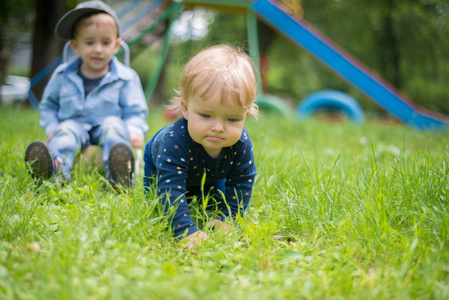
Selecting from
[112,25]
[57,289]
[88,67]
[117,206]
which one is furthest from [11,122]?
[57,289]

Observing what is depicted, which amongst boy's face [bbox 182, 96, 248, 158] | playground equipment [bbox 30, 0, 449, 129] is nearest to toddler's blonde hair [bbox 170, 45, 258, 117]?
boy's face [bbox 182, 96, 248, 158]

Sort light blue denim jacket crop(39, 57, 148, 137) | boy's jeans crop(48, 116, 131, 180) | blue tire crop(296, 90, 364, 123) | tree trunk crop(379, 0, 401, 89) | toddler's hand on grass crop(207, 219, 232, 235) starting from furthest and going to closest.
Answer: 1. tree trunk crop(379, 0, 401, 89)
2. blue tire crop(296, 90, 364, 123)
3. light blue denim jacket crop(39, 57, 148, 137)
4. boy's jeans crop(48, 116, 131, 180)
5. toddler's hand on grass crop(207, 219, 232, 235)

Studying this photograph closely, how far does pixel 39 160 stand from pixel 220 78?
1259 mm

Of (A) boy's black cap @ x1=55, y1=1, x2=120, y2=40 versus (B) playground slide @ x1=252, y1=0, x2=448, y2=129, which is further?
(B) playground slide @ x1=252, y1=0, x2=448, y2=129

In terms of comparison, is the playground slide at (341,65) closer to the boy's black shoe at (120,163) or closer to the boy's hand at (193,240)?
the boy's black shoe at (120,163)

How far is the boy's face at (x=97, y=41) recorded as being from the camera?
2.77 m

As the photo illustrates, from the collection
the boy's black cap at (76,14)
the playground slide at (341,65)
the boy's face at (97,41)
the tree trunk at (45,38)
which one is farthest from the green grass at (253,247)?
the tree trunk at (45,38)

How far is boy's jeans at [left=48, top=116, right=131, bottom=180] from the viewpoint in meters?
2.43

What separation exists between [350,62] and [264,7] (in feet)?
6.54

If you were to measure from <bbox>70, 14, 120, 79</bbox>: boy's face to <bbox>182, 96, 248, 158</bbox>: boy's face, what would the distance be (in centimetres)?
139

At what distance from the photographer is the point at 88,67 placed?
9.68ft

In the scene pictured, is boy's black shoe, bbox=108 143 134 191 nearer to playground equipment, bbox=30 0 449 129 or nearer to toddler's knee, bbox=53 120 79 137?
toddler's knee, bbox=53 120 79 137

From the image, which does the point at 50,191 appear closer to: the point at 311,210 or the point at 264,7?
the point at 311,210

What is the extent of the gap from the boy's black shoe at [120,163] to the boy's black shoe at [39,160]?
35 centimetres
